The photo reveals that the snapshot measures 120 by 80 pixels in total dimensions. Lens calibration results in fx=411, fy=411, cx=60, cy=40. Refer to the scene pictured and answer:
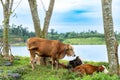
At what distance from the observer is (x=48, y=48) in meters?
15.0

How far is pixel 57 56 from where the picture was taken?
1517 centimetres

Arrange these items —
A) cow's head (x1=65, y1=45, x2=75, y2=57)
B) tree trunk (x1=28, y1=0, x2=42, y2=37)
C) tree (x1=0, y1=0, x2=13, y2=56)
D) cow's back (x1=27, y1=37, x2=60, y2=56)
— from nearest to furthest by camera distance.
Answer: cow's back (x1=27, y1=37, x2=60, y2=56) → cow's head (x1=65, y1=45, x2=75, y2=57) → tree trunk (x1=28, y1=0, x2=42, y2=37) → tree (x1=0, y1=0, x2=13, y2=56)

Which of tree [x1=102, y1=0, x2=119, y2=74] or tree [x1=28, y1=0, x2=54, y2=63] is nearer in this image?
tree [x1=102, y1=0, x2=119, y2=74]

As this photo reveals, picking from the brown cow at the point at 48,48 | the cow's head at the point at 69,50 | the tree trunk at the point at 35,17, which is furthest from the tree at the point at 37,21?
the cow's head at the point at 69,50

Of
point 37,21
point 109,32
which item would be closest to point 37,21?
point 37,21

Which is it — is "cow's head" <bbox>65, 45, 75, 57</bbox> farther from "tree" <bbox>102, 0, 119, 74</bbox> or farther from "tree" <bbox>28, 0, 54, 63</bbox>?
"tree" <bbox>102, 0, 119, 74</bbox>

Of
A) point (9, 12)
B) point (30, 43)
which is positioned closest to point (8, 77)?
point (30, 43)

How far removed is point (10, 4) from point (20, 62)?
2.92 metres

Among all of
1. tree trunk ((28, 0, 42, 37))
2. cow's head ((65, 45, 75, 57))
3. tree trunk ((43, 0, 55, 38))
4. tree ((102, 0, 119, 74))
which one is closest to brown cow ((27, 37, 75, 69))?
cow's head ((65, 45, 75, 57))

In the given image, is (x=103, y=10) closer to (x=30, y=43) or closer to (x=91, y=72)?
(x=91, y=72)

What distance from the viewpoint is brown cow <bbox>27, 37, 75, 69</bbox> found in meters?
15.0

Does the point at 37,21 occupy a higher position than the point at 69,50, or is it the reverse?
the point at 37,21

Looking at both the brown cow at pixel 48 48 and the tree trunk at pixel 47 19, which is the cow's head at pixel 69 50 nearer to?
the brown cow at pixel 48 48

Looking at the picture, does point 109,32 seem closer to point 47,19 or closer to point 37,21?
point 37,21
